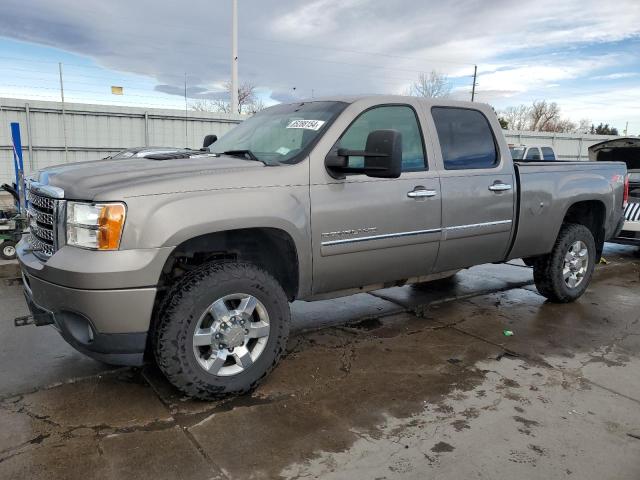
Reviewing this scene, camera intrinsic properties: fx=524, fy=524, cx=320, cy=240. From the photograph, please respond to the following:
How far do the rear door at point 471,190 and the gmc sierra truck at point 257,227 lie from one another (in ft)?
0.04

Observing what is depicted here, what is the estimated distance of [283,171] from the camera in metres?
3.43

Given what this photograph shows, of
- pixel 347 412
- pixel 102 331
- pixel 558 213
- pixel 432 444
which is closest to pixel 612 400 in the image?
pixel 432 444

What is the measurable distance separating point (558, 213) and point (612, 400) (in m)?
2.23

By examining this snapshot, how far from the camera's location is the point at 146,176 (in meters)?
3.09

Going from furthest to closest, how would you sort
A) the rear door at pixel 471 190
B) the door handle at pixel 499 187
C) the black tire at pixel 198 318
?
the door handle at pixel 499 187
the rear door at pixel 471 190
the black tire at pixel 198 318

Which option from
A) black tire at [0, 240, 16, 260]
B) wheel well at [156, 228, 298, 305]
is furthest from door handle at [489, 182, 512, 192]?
black tire at [0, 240, 16, 260]

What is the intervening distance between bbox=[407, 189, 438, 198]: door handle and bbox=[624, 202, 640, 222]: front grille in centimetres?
559

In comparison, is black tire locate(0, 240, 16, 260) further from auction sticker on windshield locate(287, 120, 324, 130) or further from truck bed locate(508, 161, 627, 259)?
truck bed locate(508, 161, 627, 259)

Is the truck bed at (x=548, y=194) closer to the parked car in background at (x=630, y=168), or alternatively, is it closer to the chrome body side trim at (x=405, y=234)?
the chrome body side trim at (x=405, y=234)

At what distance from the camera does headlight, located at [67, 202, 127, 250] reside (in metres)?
2.83

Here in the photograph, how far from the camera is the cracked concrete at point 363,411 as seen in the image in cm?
271

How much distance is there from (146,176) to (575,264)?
4.66 metres

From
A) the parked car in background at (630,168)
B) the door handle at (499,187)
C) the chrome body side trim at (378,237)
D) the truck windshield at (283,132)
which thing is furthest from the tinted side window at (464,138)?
the parked car in background at (630,168)

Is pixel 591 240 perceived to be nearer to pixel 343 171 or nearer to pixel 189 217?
pixel 343 171
